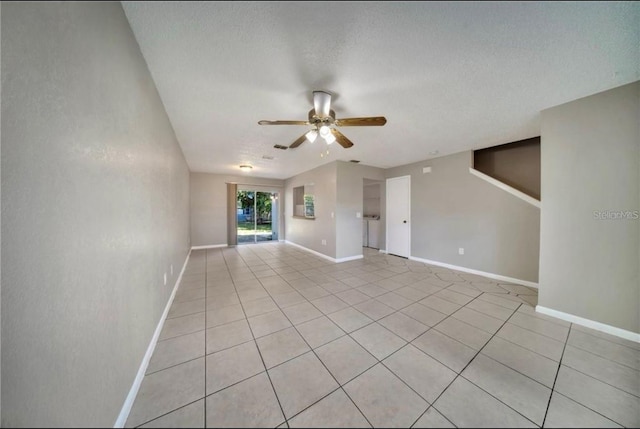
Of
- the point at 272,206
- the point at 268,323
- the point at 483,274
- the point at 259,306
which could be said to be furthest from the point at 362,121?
the point at 272,206

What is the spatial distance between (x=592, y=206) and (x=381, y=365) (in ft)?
8.67

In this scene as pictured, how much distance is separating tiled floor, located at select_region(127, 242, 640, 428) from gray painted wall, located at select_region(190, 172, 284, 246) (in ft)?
12.2

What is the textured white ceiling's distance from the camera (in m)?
1.21

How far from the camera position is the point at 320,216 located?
5082mm

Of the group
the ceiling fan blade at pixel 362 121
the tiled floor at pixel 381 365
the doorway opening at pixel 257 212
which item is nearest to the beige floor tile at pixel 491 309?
the tiled floor at pixel 381 365

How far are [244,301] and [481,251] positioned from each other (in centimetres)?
408

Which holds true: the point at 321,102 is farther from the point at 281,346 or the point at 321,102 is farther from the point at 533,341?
the point at 533,341

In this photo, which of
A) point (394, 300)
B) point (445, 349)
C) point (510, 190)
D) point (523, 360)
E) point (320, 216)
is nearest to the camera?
point (523, 360)

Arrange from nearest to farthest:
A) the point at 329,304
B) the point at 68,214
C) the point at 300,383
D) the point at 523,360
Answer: the point at 68,214
the point at 300,383
the point at 523,360
the point at 329,304

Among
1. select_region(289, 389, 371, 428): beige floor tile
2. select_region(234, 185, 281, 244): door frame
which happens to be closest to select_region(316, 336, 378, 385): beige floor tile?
select_region(289, 389, 371, 428): beige floor tile

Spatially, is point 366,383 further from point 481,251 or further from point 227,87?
point 481,251

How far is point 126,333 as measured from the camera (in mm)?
1208

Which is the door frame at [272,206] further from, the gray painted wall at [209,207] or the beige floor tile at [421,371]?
the beige floor tile at [421,371]

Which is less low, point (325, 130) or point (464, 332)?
point (325, 130)
